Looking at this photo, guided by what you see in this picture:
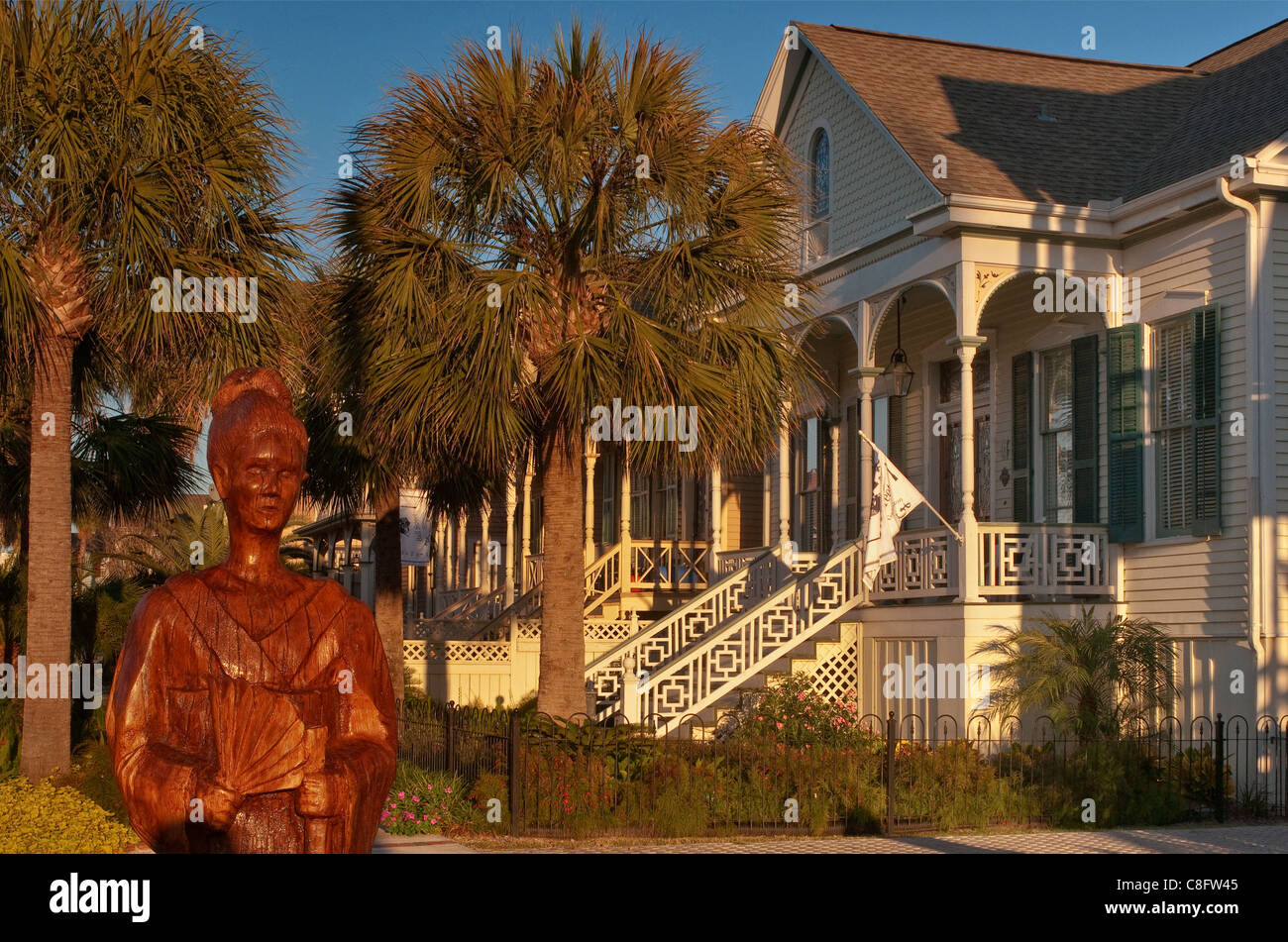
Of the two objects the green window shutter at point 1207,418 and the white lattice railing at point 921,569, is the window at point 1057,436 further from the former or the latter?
the green window shutter at point 1207,418

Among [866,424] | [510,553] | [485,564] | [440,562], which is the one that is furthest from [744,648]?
[440,562]

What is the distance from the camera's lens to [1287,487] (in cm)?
1557

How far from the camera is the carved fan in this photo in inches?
181

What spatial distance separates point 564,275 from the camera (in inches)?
578

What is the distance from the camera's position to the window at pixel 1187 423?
52.5 feet

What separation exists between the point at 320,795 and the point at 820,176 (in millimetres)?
18523

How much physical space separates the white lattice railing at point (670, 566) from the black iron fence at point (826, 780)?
939 cm

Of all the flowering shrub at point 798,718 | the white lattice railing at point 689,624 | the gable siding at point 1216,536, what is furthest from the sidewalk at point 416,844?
the gable siding at point 1216,536

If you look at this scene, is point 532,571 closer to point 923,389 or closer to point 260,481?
point 923,389

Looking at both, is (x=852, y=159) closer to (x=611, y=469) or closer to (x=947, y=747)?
(x=947, y=747)

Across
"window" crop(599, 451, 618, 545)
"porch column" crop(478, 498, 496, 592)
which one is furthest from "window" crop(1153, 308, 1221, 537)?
"porch column" crop(478, 498, 496, 592)

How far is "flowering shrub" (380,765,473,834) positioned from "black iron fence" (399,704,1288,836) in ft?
0.55

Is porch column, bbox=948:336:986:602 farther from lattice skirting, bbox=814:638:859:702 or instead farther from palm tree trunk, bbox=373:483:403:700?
palm tree trunk, bbox=373:483:403:700

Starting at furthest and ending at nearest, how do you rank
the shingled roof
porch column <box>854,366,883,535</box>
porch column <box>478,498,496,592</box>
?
porch column <box>478,498,496,592</box>, porch column <box>854,366,883,535</box>, the shingled roof
